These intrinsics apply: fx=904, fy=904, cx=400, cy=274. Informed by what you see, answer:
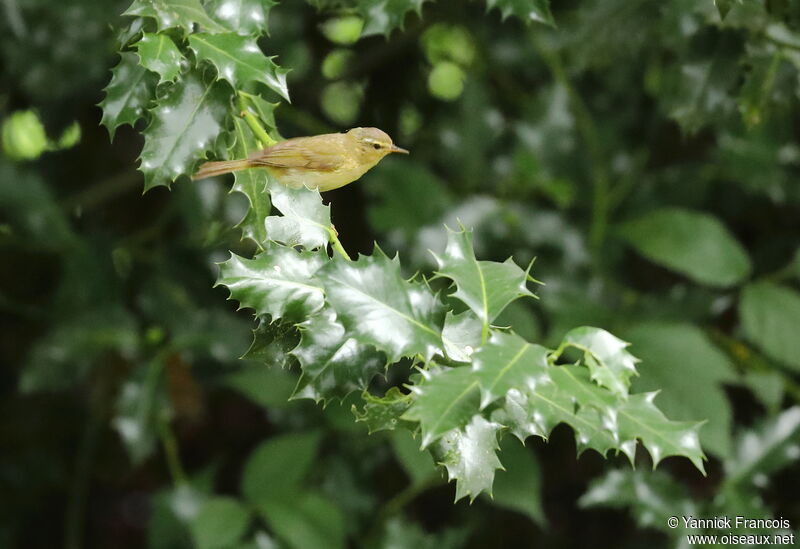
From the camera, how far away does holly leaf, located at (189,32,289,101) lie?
130cm

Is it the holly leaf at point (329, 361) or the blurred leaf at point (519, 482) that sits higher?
the holly leaf at point (329, 361)

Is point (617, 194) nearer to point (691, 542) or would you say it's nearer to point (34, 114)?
point (691, 542)

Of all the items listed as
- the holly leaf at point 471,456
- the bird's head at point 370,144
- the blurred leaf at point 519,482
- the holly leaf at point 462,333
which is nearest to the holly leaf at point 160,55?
the bird's head at point 370,144

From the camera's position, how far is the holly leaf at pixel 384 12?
165cm

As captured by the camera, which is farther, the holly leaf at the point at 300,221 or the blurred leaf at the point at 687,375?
the blurred leaf at the point at 687,375

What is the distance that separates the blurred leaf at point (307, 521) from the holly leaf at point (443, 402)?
1653 mm

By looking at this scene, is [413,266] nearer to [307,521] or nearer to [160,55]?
[307,521]

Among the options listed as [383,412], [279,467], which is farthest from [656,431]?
[279,467]

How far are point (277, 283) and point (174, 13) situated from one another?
449 millimetres

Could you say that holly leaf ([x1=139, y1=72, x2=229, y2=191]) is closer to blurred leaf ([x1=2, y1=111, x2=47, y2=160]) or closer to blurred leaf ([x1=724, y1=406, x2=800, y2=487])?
blurred leaf ([x1=724, y1=406, x2=800, y2=487])

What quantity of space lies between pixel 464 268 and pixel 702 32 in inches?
50.3

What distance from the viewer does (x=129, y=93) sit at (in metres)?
1.40

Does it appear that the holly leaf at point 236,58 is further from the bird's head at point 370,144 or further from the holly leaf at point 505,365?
the holly leaf at point 505,365

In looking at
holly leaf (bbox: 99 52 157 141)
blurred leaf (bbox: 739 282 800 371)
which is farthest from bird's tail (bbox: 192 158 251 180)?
blurred leaf (bbox: 739 282 800 371)
